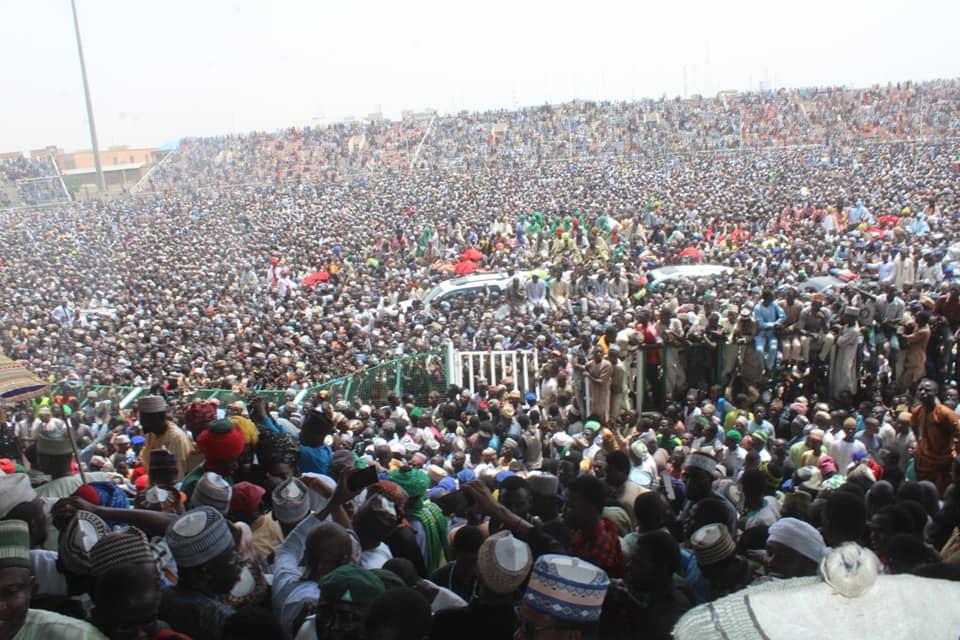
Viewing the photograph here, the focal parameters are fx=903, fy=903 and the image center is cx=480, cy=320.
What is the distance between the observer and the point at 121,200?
35625 millimetres

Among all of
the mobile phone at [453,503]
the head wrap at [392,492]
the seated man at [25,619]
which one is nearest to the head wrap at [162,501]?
the head wrap at [392,492]

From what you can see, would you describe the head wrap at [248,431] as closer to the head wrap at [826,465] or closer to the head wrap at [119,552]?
the head wrap at [119,552]

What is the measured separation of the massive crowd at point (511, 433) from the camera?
2.32m

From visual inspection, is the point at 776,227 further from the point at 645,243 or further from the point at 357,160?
the point at 357,160

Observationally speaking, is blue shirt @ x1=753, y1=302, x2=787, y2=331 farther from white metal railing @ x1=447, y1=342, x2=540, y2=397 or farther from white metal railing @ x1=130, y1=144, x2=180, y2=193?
white metal railing @ x1=130, y1=144, x2=180, y2=193

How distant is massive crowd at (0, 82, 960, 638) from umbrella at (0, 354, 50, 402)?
46 cm

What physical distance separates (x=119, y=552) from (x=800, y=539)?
198 cm

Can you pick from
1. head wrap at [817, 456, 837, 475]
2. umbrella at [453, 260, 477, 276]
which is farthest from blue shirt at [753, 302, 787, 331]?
umbrella at [453, 260, 477, 276]

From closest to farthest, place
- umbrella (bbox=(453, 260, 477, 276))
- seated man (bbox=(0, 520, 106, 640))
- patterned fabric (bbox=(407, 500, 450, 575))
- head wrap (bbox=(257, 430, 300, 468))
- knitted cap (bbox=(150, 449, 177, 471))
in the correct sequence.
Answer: seated man (bbox=(0, 520, 106, 640)), patterned fabric (bbox=(407, 500, 450, 575)), knitted cap (bbox=(150, 449, 177, 471)), head wrap (bbox=(257, 430, 300, 468)), umbrella (bbox=(453, 260, 477, 276))

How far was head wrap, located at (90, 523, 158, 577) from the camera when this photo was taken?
7.43 feet

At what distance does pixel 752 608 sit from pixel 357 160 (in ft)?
→ 133

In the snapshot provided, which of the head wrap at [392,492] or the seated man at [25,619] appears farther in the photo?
the head wrap at [392,492]

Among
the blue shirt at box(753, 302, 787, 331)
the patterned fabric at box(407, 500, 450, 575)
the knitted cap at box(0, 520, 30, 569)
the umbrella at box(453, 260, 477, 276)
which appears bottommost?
the umbrella at box(453, 260, 477, 276)

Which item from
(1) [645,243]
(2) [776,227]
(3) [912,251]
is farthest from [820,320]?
(2) [776,227]
